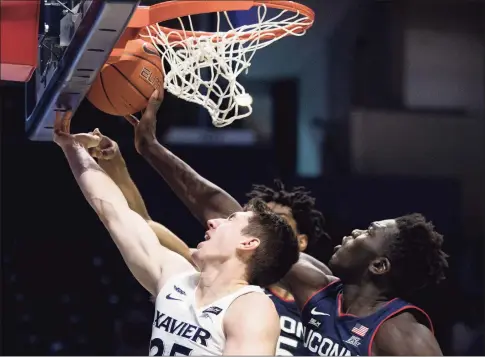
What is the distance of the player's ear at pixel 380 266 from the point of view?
2.98 m

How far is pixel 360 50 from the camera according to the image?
16.9ft

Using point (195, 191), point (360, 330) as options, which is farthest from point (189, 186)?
point (360, 330)

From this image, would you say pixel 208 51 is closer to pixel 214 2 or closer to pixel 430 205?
pixel 214 2

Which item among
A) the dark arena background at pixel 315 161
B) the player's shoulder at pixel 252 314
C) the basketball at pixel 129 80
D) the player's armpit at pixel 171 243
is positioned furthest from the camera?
the dark arena background at pixel 315 161

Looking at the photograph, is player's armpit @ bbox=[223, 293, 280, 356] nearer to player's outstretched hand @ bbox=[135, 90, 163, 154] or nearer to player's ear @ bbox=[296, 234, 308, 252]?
player's outstretched hand @ bbox=[135, 90, 163, 154]

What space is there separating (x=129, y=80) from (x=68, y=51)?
44cm

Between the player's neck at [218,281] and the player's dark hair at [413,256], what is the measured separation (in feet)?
2.12

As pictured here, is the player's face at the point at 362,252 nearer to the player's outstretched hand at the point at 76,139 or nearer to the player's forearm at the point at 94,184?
the player's forearm at the point at 94,184

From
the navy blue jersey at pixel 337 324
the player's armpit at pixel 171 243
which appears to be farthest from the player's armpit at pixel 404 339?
the player's armpit at pixel 171 243

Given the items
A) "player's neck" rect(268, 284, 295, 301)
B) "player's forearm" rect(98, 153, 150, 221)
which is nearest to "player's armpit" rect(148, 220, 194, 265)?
"player's forearm" rect(98, 153, 150, 221)

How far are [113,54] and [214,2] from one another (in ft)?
1.49

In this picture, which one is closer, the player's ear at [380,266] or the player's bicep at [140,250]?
the player's bicep at [140,250]

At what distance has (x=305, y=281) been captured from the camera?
10.3ft

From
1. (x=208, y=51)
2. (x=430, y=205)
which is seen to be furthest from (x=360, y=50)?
(x=208, y=51)
